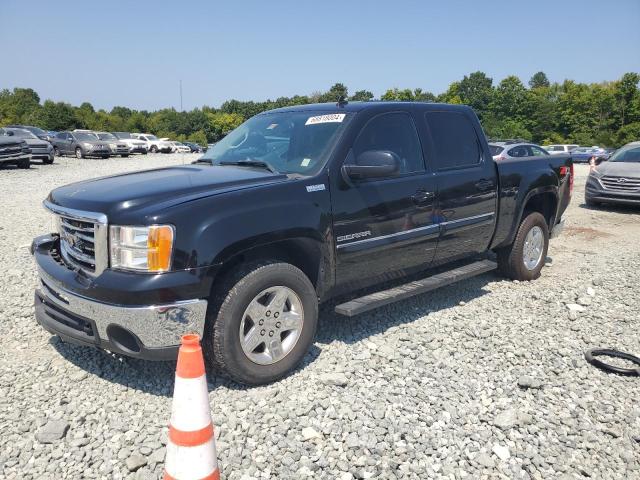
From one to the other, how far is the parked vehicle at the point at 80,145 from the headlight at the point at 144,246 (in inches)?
1037

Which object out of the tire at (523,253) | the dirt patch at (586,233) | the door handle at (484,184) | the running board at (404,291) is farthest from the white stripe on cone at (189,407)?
the dirt patch at (586,233)

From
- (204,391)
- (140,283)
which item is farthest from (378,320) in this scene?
(204,391)

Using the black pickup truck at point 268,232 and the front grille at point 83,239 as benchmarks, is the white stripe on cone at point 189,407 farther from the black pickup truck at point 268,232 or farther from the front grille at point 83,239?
the front grille at point 83,239

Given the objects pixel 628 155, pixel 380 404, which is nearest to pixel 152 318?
pixel 380 404

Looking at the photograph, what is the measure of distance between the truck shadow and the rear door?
1.92 feet

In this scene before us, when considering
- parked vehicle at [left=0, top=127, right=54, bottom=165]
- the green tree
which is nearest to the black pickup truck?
parked vehicle at [left=0, top=127, right=54, bottom=165]

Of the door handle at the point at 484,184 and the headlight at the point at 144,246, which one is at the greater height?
the door handle at the point at 484,184

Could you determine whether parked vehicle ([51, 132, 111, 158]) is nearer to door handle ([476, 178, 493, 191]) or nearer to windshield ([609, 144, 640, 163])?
windshield ([609, 144, 640, 163])

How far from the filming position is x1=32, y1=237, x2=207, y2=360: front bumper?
294cm

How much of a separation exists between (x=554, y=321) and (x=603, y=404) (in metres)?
1.50

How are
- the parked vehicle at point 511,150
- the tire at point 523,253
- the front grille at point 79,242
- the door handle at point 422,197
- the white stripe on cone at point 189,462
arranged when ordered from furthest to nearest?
the parked vehicle at point 511,150
the tire at point 523,253
the door handle at point 422,197
the front grille at point 79,242
the white stripe on cone at point 189,462

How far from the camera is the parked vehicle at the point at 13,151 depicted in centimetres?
1789

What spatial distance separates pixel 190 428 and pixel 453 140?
380cm

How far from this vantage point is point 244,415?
10.3 feet
